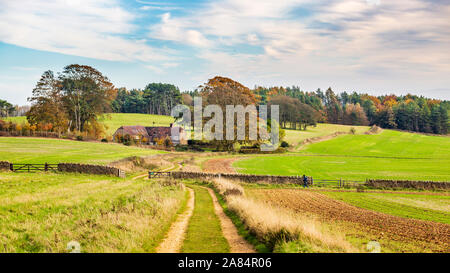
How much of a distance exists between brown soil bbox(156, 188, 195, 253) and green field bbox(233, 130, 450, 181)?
3188cm

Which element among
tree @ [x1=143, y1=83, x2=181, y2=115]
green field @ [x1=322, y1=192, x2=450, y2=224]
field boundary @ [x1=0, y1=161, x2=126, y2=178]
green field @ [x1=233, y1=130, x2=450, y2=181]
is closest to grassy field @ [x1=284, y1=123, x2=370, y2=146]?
green field @ [x1=233, y1=130, x2=450, y2=181]

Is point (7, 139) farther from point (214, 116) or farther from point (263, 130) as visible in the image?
point (263, 130)

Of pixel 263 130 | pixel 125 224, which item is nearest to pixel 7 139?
pixel 263 130

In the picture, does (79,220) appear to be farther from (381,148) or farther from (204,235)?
(381,148)

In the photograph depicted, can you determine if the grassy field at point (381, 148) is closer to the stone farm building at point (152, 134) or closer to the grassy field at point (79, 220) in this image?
the stone farm building at point (152, 134)

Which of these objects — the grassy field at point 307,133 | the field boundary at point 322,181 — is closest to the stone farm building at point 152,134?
the grassy field at point 307,133

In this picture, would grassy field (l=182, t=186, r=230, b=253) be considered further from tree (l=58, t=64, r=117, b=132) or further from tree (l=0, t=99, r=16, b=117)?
tree (l=0, t=99, r=16, b=117)

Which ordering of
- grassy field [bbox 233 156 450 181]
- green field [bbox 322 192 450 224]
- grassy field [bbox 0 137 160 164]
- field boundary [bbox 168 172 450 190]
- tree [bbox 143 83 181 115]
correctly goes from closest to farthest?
green field [bbox 322 192 450 224]
field boundary [bbox 168 172 450 190]
grassy field [bbox 233 156 450 181]
grassy field [bbox 0 137 160 164]
tree [bbox 143 83 181 115]

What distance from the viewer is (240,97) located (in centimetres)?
7850

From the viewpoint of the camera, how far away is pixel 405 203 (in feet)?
92.6

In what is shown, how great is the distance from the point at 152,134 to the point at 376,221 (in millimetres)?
85395

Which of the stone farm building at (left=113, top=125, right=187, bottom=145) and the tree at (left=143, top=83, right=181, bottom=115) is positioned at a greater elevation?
the tree at (left=143, top=83, right=181, bottom=115)

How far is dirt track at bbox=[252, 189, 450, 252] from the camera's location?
51.7 feet
